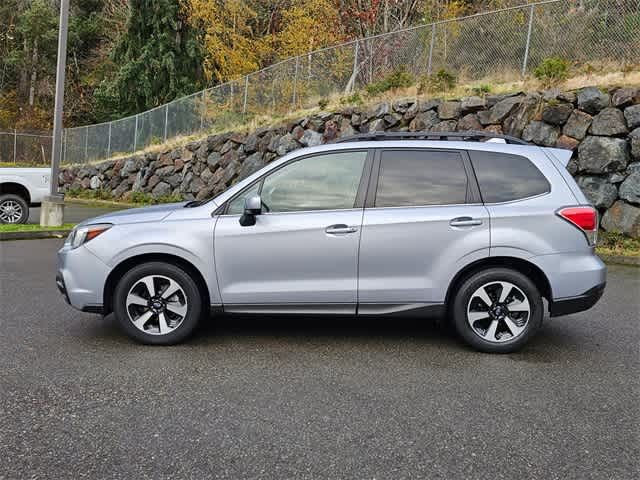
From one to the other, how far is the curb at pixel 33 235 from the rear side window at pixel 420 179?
29.7 feet

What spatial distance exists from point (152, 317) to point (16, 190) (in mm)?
9883

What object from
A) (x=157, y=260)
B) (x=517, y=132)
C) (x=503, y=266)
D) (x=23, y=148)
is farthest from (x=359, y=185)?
(x=23, y=148)

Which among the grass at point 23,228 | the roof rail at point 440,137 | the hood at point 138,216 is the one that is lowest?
the grass at point 23,228

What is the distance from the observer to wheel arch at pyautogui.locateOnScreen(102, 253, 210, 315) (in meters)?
4.96

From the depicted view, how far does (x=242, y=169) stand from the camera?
19.3 meters

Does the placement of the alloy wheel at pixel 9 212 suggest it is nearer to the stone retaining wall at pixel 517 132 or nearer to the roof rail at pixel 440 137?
the stone retaining wall at pixel 517 132

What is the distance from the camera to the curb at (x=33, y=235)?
11.3 metres

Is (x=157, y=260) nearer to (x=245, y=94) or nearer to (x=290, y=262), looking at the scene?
(x=290, y=262)

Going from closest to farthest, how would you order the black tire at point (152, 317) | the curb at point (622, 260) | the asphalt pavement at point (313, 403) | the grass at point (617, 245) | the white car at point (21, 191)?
1. the asphalt pavement at point (313, 403)
2. the black tire at point (152, 317)
3. the curb at point (622, 260)
4. the grass at point (617, 245)
5. the white car at point (21, 191)

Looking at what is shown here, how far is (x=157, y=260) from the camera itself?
4965mm

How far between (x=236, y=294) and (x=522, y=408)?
2403mm

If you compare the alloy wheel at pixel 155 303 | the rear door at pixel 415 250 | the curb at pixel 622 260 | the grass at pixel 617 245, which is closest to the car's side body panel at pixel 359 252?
the rear door at pixel 415 250

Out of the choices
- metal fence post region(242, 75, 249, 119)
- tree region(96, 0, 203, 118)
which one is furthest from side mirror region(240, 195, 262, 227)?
tree region(96, 0, 203, 118)

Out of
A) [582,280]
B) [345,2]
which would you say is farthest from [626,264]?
[345,2]
